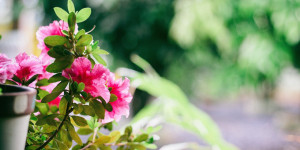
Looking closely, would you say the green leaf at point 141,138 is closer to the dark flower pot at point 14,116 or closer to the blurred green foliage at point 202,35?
the dark flower pot at point 14,116

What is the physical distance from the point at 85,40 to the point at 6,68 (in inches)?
2.2

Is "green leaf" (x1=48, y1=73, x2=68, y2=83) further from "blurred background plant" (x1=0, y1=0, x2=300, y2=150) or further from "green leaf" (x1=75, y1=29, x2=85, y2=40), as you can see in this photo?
"blurred background plant" (x1=0, y1=0, x2=300, y2=150)

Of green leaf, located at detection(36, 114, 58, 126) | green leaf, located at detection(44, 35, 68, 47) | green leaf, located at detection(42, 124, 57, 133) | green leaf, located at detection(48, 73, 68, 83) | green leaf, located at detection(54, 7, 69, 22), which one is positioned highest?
green leaf, located at detection(54, 7, 69, 22)

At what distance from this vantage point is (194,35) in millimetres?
2562

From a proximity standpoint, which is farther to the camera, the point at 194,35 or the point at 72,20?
the point at 194,35

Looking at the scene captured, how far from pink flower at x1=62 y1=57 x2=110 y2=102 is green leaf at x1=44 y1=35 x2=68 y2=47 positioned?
0.8 inches

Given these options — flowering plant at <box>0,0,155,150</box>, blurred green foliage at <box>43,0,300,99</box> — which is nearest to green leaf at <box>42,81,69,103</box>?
flowering plant at <box>0,0,155,150</box>

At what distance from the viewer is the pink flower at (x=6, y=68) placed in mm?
212

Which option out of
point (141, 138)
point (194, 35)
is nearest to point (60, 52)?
point (141, 138)

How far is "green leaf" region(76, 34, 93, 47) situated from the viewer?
22 cm

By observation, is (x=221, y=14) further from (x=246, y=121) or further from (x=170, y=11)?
(x=246, y=121)

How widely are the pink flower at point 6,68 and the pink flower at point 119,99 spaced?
0.07 m

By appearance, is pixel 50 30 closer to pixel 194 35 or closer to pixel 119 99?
pixel 119 99

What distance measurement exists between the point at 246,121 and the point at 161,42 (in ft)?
11.8
